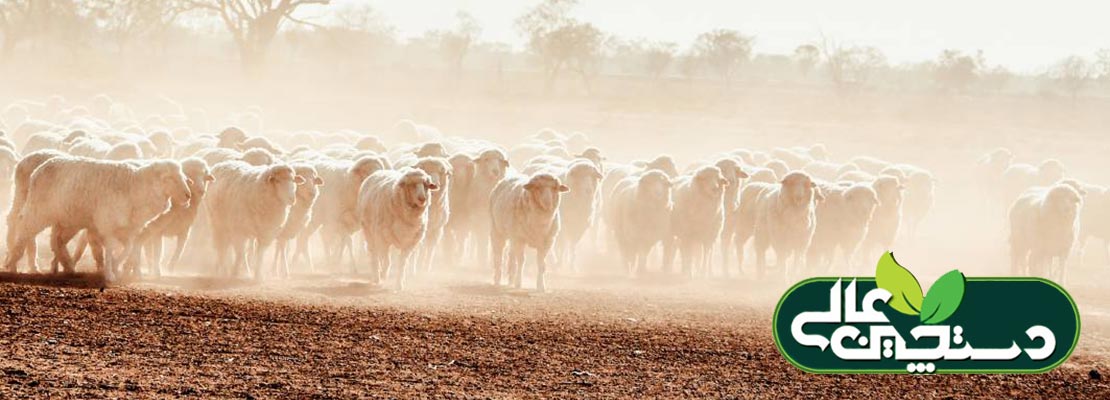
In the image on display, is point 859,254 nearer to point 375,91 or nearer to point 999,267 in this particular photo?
point 999,267

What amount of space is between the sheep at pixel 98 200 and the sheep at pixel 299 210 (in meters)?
2.01

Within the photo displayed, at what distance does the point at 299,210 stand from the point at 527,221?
2871 mm

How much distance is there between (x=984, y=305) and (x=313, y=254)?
501 inches

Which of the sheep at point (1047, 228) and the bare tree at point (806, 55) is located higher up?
the bare tree at point (806, 55)

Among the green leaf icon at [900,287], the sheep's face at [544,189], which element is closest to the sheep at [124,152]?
the sheep's face at [544,189]

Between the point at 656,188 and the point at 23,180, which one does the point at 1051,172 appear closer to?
the point at 656,188

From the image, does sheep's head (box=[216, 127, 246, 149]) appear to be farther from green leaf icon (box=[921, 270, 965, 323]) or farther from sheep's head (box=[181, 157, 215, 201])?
green leaf icon (box=[921, 270, 965, 323])

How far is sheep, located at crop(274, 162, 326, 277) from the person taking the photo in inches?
665

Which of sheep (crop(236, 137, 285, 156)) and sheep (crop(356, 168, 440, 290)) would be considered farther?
sheep (crop(236, 137, 285, 156))

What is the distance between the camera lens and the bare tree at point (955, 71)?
7481 cm

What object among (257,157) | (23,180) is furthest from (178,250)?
(257,157)

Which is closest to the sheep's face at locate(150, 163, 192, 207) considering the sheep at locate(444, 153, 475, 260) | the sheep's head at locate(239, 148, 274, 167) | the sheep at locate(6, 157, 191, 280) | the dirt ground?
the sheep at locate(6, 157, 191, 280)

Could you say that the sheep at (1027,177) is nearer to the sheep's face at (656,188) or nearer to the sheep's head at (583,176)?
the sheep's face at (656,188)

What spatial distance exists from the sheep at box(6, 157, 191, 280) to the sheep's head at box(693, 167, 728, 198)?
839 cm
